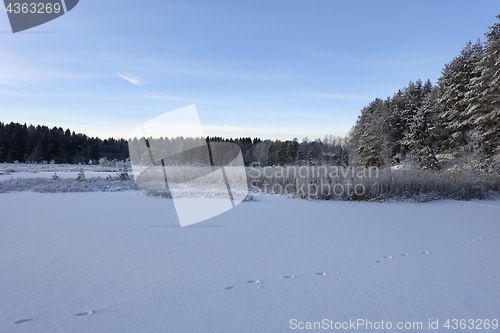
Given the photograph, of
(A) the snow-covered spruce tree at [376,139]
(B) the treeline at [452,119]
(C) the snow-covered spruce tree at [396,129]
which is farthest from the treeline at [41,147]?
(C) the snow-covered spruce tree at [396,129]

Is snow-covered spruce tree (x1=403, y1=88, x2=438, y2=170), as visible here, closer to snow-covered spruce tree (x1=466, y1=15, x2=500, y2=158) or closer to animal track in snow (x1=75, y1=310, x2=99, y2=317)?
snow-covered spruce tree (x1=466, y1=15, x2=500, y2=158)

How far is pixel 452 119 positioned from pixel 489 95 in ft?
Answer: 20.2

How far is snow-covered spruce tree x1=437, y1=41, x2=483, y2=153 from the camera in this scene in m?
20.6

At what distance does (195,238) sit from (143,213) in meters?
2.01

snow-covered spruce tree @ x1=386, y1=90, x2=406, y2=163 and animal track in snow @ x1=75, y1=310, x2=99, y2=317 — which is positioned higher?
snow-covered spruce tree @ x1=386, y1=90, x2=406, y2=163

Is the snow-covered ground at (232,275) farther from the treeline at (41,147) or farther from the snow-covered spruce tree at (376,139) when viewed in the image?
the treeline at (41,147)

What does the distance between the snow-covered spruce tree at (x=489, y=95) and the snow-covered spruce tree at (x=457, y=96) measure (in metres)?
1.73

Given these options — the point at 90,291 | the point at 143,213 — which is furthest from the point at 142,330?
the point at 143,213

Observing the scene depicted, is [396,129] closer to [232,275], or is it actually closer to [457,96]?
[457,96]

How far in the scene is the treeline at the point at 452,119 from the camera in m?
16.3

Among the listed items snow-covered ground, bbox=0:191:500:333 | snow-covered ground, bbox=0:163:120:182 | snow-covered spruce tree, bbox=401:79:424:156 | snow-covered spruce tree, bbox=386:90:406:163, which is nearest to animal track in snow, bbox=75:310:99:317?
snow-covered ground, bbox=0:191:500:333

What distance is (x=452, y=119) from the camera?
2231cm

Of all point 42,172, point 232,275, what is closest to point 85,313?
point 232,275

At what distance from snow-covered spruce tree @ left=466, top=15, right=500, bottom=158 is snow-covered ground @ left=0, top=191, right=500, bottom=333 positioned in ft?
60.1
